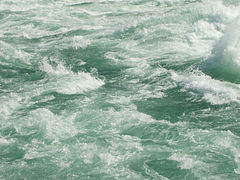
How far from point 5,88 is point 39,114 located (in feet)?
7.67

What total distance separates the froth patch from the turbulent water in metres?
0.03

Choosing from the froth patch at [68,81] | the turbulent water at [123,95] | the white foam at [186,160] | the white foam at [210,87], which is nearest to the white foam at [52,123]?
the turbulent water at [123,95]

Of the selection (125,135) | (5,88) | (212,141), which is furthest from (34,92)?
(212,141)

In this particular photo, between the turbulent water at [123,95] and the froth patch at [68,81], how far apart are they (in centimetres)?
3

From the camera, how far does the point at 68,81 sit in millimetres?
12617

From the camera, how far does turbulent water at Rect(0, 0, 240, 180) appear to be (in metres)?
8.80

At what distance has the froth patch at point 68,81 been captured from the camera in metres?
12.1

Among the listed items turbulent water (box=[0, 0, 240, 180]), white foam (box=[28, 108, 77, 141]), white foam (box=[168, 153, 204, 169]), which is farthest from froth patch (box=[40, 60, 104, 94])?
white foam (box=[168, 153, 204, 169])

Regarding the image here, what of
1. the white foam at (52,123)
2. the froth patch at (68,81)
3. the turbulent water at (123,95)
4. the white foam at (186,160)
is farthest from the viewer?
the froth patch at (68,81)

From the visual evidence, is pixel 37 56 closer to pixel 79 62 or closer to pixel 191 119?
pixel 79 62

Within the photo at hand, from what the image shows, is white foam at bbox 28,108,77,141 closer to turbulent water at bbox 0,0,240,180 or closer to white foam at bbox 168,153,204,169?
turbulent water at bbox 0,0,240,180

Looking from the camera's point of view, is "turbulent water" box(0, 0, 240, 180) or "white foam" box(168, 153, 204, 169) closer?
"white foam" box(168, 153, 204, 169)

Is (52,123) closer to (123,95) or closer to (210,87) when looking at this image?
(123,95)

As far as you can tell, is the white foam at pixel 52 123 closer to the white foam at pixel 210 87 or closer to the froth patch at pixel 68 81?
the froth patch at pixel 68 81
